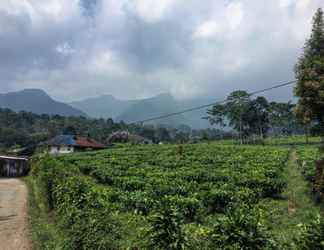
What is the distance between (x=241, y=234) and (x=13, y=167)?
37318mm

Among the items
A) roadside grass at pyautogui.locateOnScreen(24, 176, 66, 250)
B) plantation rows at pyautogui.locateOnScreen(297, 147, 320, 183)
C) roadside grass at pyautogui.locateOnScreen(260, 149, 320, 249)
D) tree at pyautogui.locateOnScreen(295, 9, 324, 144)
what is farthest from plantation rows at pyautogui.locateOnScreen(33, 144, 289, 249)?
tree at pyautogui.locateOnScreen(295, 9, 324, 144)

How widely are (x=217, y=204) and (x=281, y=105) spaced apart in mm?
83611

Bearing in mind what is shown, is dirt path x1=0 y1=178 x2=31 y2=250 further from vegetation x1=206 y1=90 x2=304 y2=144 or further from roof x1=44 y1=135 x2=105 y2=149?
vegetation x1=206 y1=90 x2=304 y2=144

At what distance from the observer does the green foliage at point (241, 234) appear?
207 inches

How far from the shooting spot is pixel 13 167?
36.4 metres

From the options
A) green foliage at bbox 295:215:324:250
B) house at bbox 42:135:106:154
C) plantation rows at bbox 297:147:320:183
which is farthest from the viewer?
house at bbox 42:135:106:154

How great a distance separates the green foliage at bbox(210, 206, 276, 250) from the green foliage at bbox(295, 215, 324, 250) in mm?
514

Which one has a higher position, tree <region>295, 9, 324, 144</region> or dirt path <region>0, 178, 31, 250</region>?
tree <region>295, 9, 324, 144</region>

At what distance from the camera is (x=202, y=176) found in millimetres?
19391

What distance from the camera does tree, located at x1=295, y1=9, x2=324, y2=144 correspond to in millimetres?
13377

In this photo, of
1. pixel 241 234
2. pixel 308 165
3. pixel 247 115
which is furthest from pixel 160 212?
pixel 247 115

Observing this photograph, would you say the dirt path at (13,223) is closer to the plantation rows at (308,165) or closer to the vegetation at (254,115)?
the plantation rows at (308,165)

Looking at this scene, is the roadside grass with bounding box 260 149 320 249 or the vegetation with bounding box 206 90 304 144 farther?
the vegetation with bounding box 206 90 304 144

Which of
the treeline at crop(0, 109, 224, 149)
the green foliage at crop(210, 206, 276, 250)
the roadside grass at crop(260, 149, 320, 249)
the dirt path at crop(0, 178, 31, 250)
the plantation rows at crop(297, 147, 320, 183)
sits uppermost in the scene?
the treeline at crop(0, 109, 224, 149)
